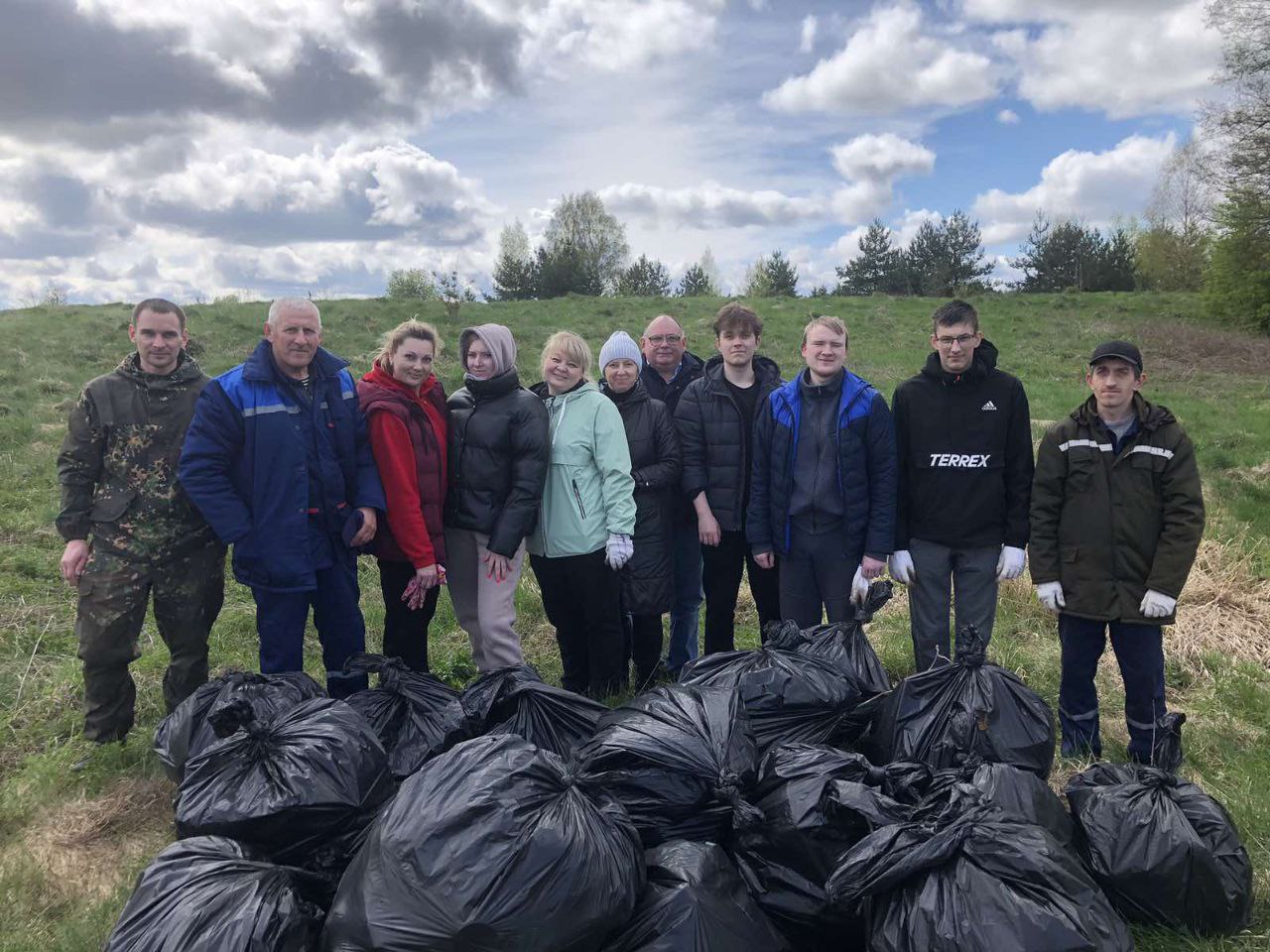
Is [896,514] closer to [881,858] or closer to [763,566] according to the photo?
[763,566]

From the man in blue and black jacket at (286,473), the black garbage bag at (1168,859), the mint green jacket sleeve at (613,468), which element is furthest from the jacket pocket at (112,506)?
the black garbage bag at (1168,859)

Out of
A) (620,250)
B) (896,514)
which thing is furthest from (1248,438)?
(620,250)

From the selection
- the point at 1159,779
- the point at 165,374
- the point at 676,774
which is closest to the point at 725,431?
the point at 676,774

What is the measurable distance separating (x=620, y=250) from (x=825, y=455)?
4164 centimetres

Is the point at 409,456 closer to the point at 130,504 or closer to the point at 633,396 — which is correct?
the point at 633,396

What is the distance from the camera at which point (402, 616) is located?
370 cm

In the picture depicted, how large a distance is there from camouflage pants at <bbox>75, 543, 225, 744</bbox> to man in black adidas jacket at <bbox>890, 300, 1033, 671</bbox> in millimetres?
3183

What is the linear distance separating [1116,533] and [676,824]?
7.21 feet

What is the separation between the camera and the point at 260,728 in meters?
2.21

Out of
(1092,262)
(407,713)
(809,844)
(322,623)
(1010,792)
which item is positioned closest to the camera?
(809,844)

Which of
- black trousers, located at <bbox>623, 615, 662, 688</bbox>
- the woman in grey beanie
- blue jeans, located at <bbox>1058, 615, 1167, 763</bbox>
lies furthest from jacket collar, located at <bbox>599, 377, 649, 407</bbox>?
blue jeans, located at <bbox>1058, 615, 1167, 763</bbox>

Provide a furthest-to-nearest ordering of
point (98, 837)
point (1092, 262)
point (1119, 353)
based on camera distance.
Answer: point (1092, 262), point (1119, 353), point (98, 837)

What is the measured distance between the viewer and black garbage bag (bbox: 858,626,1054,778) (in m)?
2.49

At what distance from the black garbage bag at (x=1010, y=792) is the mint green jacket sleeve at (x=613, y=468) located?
5.90ft
